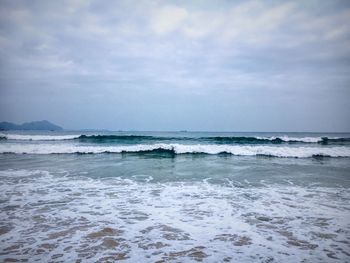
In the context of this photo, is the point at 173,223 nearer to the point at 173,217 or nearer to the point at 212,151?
the point at 173,217

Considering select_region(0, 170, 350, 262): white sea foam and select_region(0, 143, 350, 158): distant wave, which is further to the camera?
select_region(0, 143, 350, 158): distant wave

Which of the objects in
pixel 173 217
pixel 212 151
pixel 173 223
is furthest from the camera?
pixel 212 151

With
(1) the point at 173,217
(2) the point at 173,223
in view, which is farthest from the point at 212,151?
(2) the point at 173,223

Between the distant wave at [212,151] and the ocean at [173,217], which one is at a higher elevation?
the distant wave at [212,151]

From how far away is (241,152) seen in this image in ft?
61.6

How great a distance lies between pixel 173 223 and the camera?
4855 millimetres

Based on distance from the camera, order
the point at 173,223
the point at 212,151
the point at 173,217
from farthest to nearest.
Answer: the point at 212,151, the point at 173,217, the point at 173,223

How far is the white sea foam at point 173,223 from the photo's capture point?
359cm

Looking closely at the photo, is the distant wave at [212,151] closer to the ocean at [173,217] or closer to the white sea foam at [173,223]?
the ocean at [173,217]

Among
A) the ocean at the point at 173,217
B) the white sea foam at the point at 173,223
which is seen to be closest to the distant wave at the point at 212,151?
the ocean at the point at 173,217

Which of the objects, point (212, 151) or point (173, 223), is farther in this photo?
point (212, 151)

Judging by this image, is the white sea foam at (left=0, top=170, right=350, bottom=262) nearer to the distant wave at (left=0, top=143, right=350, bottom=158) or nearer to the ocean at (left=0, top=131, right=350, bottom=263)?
the ocean at (left=0, top=131, right=350, bottom=263)

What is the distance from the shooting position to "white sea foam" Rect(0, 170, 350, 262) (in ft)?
11.8

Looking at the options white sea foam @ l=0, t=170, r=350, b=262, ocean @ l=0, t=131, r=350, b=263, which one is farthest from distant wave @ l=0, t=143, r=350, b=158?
white sea foam @ l=0, t=170, r=350, b=262
